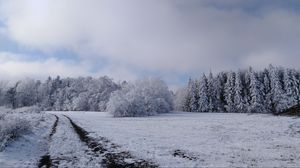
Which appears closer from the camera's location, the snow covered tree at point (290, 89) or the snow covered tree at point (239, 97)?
the snow covered tree at point (290, 89)

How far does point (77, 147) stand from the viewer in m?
20.1

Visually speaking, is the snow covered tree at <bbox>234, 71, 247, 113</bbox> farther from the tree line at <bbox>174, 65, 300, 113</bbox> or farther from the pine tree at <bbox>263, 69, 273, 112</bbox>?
the pine tree at <bbox>263, 69, 273, 112</bbox>

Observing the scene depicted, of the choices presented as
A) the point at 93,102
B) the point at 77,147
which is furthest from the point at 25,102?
the point at 77,147

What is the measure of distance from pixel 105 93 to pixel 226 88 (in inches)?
2338

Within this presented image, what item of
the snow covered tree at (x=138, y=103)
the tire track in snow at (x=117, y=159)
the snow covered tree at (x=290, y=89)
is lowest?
the tire track in snow at (x=117, y=159)

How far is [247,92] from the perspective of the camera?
296 ft

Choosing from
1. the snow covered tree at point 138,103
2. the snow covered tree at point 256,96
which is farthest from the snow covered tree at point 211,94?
the snow covered tree at point 138,103

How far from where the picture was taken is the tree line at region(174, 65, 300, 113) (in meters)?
83.9

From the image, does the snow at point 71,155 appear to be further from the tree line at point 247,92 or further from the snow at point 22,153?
the tree line at point 247,92

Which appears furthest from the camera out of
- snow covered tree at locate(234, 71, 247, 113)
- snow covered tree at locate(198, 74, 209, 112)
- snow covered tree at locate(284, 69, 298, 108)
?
snow covered tree at locate(198, 74, 209, 112)

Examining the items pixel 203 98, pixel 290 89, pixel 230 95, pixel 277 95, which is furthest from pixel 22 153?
pixel 290 89

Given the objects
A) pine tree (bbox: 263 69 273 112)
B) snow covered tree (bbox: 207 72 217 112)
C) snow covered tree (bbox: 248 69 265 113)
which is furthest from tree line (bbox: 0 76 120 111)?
pine tree (bbox: 263 69 273 112)

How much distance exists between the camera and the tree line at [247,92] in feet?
275

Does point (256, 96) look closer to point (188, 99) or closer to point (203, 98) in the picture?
point (203, 98)
